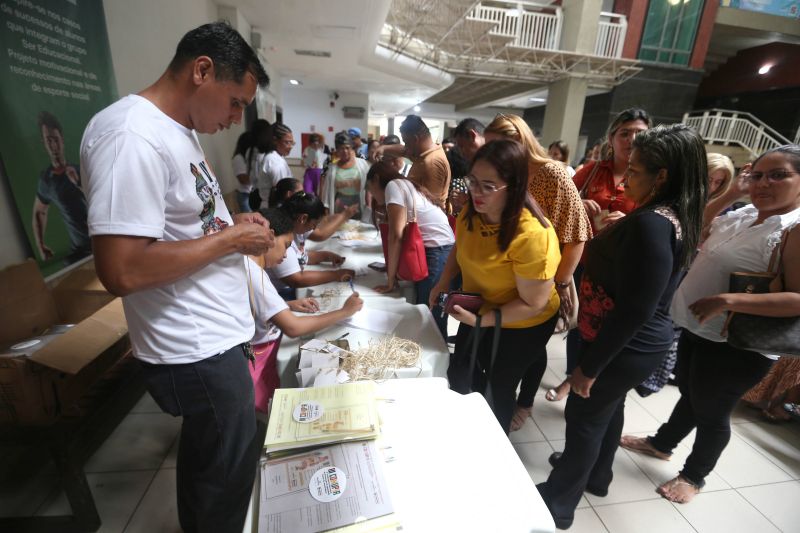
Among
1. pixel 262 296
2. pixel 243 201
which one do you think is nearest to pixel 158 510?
pixel 262 296

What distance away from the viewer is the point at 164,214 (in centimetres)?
77

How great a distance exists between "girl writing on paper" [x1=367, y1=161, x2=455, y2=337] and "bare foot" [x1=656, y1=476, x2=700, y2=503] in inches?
48.8

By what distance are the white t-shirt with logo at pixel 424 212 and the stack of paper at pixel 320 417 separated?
3.74 ft

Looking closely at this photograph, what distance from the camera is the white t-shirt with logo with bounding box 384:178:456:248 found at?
6.06 ft

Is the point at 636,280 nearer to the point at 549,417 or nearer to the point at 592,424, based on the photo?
the point at 592,424

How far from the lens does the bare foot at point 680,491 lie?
162 centimetres

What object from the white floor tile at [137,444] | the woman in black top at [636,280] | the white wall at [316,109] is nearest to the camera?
the woman in black top at [636,280]

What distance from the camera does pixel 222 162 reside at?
393cm

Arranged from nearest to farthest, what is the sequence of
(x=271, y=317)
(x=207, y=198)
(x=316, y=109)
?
(x=207, y=198), (x=271, y=317), (x=316, y=109)

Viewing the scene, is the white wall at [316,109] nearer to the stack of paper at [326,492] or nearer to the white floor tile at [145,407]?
the white floor tile at [145,407]

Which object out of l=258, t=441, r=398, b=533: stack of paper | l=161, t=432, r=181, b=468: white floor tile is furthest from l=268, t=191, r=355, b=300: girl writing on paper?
l=258, t=441, r=398, b=533: stack of paper

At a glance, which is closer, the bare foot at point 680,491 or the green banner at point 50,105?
the green banner at point 50,105

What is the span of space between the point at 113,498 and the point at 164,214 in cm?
151

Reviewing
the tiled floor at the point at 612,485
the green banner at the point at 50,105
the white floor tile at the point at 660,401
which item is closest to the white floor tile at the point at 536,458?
the tiled floor at the point at 612,485
